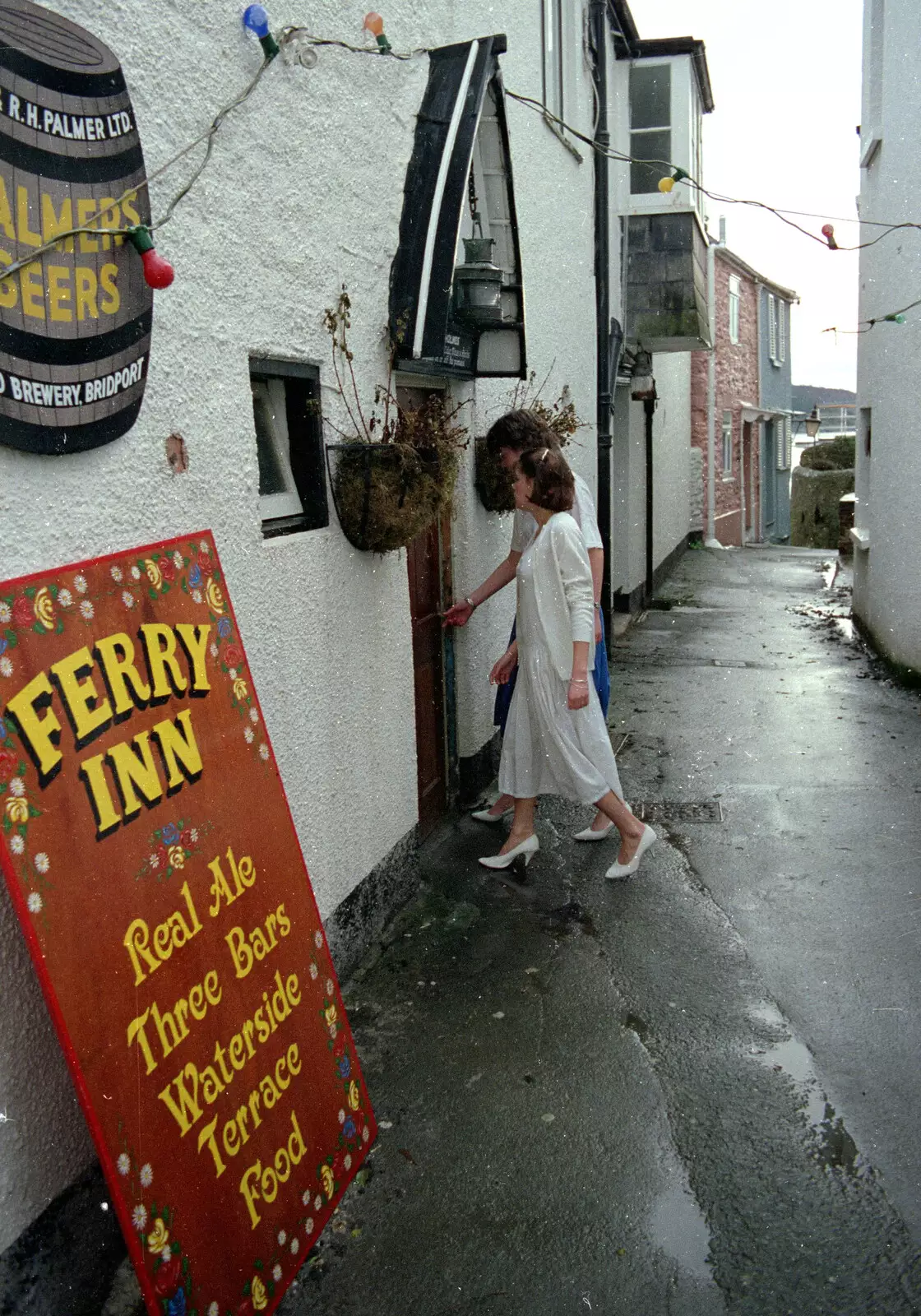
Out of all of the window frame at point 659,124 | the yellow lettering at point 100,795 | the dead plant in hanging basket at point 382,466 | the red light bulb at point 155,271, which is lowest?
the yellow lettering at point 100,795

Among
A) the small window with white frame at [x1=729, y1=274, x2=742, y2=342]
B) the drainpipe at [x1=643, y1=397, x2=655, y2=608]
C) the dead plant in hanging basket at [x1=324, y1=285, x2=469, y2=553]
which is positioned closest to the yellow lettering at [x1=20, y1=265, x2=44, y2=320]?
the dead plant in hanging basket at [x1=324, y1=285, x2=469, y2=553]

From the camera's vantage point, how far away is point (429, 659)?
586 centimetres

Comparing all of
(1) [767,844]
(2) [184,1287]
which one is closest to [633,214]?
(1) [767,844]

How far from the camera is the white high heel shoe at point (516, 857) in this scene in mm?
5332

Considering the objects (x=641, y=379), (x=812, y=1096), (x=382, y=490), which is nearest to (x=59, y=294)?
(x=382, y=490)

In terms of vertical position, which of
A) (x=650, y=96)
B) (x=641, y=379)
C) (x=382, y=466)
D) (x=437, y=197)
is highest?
(x=650, y=96)

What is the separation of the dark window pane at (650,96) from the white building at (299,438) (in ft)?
22.5

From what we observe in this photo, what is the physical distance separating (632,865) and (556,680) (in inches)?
38.4

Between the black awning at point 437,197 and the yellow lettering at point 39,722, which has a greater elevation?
the black awning at point 437,197

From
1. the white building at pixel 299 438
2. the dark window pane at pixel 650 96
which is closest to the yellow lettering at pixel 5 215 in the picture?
the white building at pixel 299 438

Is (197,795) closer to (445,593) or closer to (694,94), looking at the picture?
(445,593)

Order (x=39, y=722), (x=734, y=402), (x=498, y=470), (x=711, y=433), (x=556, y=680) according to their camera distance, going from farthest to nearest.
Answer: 1. (x=734, y=402)
2. (x=711, y=433)
3. (x=498, y=470)
4. (x=556, y=680)
5. (x=39, y=722)

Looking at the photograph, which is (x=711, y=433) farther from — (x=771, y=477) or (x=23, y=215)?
(x=23, y=215)

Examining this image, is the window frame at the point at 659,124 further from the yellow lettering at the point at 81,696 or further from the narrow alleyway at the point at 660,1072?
the yellow lettering at the point at 81,696
